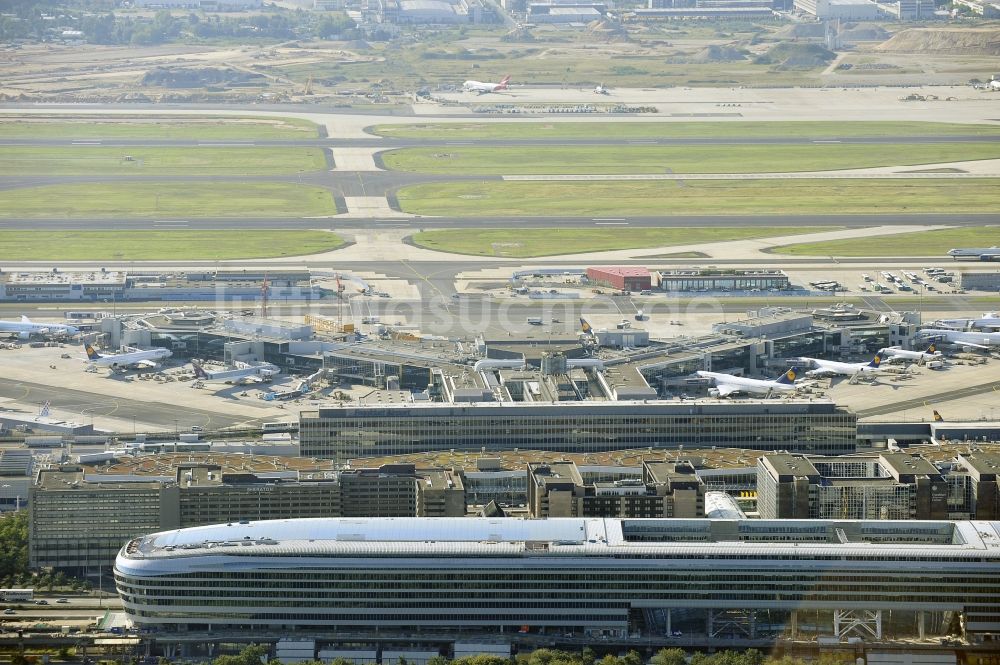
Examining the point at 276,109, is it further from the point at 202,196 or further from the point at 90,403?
the point at 90,403

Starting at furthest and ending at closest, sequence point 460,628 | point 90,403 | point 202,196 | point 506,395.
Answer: point 202,196
point 90,403
point 506,395
point 460,628

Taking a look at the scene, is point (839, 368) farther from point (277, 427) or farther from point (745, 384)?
point (277, 427)

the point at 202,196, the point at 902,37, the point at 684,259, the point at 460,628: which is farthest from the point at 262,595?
the point at 902,37

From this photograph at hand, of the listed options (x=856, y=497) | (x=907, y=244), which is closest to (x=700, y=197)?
(x=907, y=244)

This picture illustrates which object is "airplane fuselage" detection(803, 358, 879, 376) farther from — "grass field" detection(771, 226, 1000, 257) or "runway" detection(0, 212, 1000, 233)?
"runway" detection(0, 212, 1000, 233)

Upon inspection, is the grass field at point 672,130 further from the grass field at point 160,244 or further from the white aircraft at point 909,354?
the white aircraft at point 909,354

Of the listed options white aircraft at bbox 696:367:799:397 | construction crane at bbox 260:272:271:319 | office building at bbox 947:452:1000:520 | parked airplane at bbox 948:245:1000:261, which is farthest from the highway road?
office building at bbox 947:452:1000:520
